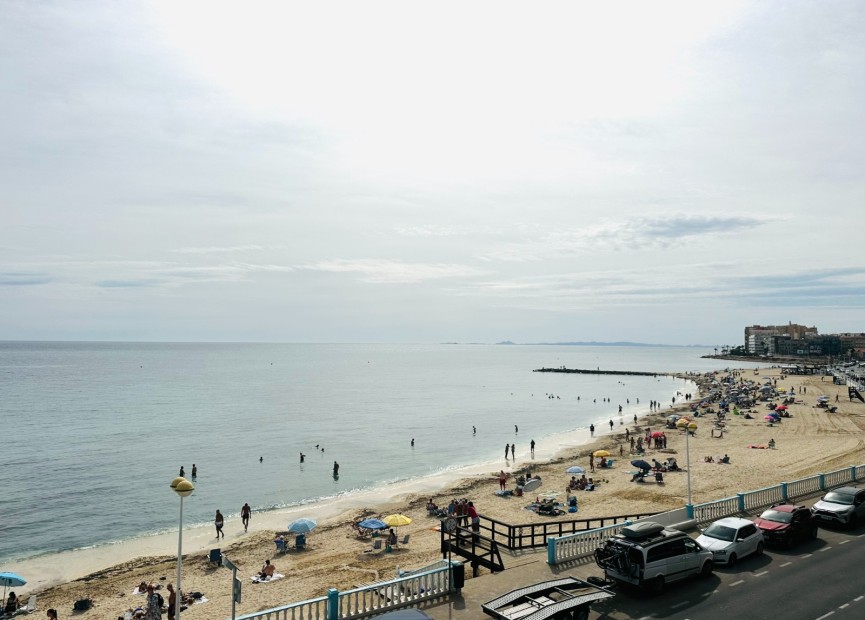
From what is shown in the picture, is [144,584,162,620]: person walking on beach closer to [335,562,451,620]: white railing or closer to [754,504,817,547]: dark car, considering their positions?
[335,562,451,620]: white railing

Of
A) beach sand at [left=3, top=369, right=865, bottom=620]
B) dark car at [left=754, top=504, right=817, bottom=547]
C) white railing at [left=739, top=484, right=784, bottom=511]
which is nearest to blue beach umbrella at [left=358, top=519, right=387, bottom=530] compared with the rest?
beach sand at [left=3, top=369, right=865, bottom=620]

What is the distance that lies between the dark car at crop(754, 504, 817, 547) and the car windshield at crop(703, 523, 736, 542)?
1.98 meters

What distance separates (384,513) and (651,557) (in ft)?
78.8

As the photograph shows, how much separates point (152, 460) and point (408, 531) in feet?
107

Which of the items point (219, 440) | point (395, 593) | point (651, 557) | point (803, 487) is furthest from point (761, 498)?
point (219, 440)

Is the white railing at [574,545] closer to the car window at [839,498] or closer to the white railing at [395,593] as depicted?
the white railing at [395,593]

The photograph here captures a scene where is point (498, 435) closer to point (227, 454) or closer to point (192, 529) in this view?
point (227, 454)

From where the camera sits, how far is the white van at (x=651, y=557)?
14.1 meters

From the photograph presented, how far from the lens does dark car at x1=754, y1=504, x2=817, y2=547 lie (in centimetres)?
1775

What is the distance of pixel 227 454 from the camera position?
56.6m

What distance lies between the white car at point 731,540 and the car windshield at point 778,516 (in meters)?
1.27

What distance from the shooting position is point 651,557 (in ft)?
46.6

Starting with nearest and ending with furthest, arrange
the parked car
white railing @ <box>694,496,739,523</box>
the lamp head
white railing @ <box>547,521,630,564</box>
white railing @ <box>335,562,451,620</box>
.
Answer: the lamp head → white railing @ <box>335,562,451,620</box> → white railing @ <box>547,521,630,564</box> → the parked car → white railing @ <box>694,496,739,523</box>

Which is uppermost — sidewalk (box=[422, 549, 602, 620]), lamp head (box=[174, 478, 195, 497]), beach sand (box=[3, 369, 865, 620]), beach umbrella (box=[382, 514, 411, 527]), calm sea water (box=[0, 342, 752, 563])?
lamp head (box=[174, 478, 195, 497])
